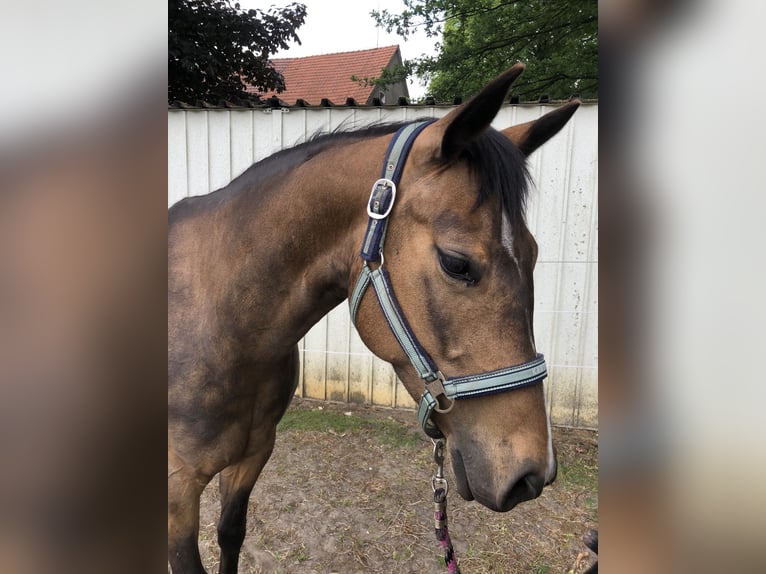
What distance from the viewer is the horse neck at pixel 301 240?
1.04m

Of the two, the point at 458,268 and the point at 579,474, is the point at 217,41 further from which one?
the point at 579,474

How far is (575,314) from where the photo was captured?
10.9 ft

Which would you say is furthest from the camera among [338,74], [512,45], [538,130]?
[338,74]

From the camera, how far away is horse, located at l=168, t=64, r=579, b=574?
867 mm

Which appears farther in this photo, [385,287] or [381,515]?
[381,515]

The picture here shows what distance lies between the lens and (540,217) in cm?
330

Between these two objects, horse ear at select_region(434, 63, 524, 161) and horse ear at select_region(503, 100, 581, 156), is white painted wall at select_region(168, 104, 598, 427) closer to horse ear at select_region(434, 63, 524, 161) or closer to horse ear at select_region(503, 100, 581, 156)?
horse ear at select_region(503, 100, 581, 156)

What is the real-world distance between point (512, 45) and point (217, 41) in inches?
151

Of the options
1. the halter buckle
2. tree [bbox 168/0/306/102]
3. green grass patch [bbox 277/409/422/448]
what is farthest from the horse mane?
green grass patch [bbox 277/409/422/448]

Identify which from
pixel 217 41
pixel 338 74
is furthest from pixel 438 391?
pixel 338 74

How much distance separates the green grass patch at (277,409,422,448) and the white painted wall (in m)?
0.27

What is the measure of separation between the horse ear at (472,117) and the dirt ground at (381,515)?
1.76 meters
